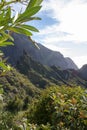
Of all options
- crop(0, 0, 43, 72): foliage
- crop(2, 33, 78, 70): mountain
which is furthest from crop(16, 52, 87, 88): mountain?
crop(0, 0, 43, 72): foliage

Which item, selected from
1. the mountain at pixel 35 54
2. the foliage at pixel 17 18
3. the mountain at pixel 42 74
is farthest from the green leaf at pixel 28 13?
the mountain at pixel 35 54

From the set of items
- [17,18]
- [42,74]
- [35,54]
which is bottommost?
[35,54]

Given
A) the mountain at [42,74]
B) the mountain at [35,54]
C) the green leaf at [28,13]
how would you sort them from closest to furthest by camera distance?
the green leaf at [28,13], the mountain at [42,74], the mountain at [35,54]

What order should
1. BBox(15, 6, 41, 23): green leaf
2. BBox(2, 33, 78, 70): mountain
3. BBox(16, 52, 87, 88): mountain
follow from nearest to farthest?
BBox(15, 6, 41, 23): green leaf → BBox(16, 52, 87, 88): mountain → BBox(2, 33, 78, 70): mountain

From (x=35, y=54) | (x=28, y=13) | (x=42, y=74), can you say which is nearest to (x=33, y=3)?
(x=28, y=13)

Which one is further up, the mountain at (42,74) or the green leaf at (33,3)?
the green leaf at (33,3)

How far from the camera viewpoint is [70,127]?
454 centimetres

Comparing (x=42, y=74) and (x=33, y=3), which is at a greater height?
(x=33, y=3)

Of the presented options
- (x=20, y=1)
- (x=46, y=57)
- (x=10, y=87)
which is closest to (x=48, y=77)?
(x=10, y=87)

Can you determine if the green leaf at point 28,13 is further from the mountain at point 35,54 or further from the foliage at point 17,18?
the mountain at point 35,54

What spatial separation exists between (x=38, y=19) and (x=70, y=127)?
3634mm

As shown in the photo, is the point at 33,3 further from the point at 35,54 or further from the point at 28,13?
the point at 35,54

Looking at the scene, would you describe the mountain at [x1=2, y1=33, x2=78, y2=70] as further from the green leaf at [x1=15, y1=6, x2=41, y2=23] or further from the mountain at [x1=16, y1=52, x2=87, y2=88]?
the green leaf at [x1=15, y1=6, x2=41, y2=23]

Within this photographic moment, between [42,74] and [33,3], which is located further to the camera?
[42,74]
